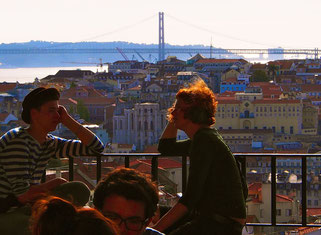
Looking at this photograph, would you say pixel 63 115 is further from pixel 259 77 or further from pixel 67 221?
pixel 259 77

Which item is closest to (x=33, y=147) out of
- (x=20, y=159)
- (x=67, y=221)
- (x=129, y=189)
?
(x=20, y=159)

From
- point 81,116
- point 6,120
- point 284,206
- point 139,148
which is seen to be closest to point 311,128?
point 139,148

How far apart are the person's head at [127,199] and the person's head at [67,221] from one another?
160 mm

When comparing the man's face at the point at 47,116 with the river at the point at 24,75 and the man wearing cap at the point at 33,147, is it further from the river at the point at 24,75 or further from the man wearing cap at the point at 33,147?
the river at the point at 24,75

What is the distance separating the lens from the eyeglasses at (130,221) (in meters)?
0.98

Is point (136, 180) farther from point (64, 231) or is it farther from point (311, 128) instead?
point (311, 128)

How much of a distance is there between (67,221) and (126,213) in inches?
7.5

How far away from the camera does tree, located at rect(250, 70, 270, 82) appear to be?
154 ft

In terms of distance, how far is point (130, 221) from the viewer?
0.99 m

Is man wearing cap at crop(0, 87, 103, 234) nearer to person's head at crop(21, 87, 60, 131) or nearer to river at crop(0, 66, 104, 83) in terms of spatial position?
person's head at crop(21, 87, 60, 131)

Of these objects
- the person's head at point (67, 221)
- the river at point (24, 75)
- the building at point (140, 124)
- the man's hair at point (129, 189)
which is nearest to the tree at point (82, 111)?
the building at point (140, 124)

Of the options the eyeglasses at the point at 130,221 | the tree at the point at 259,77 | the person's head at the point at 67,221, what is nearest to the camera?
the person's head at the point at 67,221

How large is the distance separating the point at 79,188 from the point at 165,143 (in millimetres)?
373

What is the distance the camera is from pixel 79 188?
4.10 ft
